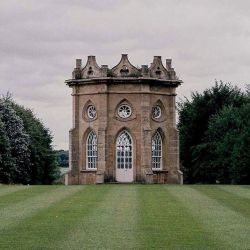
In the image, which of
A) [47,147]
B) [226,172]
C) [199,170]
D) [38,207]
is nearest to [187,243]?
[38,207]

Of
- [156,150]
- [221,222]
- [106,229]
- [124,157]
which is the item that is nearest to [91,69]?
[124,157]

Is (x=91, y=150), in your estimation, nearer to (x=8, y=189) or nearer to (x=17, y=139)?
(x=17, y=139)

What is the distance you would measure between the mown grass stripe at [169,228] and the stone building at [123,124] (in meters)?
24.1

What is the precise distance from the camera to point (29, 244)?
16.6 metres

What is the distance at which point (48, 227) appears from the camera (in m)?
19.6

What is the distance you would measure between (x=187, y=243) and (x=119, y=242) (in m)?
1.39

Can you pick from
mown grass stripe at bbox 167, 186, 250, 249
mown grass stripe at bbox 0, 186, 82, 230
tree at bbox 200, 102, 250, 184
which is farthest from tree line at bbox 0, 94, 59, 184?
mown grass stripe at bbox 167, 186, 250, 249

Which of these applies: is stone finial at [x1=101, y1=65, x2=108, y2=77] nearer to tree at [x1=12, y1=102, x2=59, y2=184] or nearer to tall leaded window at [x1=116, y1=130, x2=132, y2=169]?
tall leaded window at [x1=116, y1=130, x2=132, y2=169]

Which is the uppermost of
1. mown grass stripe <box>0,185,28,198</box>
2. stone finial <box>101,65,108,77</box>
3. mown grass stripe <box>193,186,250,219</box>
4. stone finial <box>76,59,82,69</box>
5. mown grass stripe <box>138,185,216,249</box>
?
stone finial <box>76,59,82,69</box>

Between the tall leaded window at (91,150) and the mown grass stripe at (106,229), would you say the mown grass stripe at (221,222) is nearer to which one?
the mown grass stripe at (106,229)

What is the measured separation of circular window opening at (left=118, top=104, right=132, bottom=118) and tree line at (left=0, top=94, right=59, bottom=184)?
11.2 metres

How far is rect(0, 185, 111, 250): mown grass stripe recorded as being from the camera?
54.9 ft

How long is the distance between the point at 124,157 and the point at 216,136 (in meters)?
10.8

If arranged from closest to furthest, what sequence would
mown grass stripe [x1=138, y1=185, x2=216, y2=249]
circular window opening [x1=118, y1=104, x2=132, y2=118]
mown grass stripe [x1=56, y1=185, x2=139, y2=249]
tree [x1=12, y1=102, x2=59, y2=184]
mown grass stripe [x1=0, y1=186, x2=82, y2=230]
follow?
mown grass stripe [x1=56, y1=185, x2=139, y2=249]
mown grass stripe [x1=138, y1=185, x2=216, y2=249]
mown grass stripe [x1=0, y1=186, x2=82, y2=230]
circular window opening [x1=118, y1=104, x2=132, y2=118]
tree [x1=12, y1=102, x2=59, y2=184]
